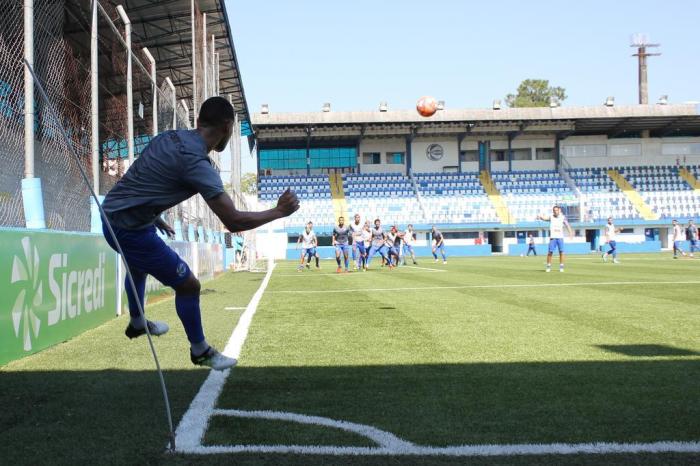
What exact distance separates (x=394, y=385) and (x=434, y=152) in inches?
2074

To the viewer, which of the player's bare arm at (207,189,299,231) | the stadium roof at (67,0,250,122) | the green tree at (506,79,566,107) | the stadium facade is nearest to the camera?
the player's bare arm at (207,189,299,231)

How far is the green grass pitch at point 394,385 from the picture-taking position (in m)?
3.35

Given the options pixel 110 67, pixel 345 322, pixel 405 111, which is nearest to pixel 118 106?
pixel 110 67

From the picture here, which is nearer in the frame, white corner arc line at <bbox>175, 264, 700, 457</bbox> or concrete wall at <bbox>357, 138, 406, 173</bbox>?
white corner arc line at <bbox>175, 264, 700, 457</bbox>

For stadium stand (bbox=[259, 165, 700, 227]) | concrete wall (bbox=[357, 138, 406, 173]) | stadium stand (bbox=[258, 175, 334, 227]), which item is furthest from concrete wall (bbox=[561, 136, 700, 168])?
stadium stand (bbox=[258, 175, 334, 227])

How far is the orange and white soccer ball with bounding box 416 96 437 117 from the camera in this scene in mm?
45312

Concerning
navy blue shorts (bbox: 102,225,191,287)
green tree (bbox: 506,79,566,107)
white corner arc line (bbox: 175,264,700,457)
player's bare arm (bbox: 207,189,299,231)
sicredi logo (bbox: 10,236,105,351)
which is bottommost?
white corner arc line (bbox: 175,264,700,457)

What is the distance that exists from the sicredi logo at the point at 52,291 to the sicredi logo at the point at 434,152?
48950 millimetres

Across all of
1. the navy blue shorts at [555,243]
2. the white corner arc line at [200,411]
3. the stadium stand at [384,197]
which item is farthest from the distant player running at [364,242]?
the stadium stand at [384,197]

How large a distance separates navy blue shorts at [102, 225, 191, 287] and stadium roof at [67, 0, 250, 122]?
17.4 metres

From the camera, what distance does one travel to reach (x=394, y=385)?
4656 millimetres

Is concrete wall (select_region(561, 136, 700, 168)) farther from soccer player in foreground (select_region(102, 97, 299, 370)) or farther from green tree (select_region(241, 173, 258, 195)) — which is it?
soccer player in foreground (select_region(102, 97, 299, 370))

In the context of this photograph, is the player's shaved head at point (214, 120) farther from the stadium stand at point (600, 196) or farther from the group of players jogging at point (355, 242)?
the stadium stand at point (600, 196)

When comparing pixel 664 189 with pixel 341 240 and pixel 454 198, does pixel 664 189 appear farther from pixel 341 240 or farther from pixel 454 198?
pixel 341 240
